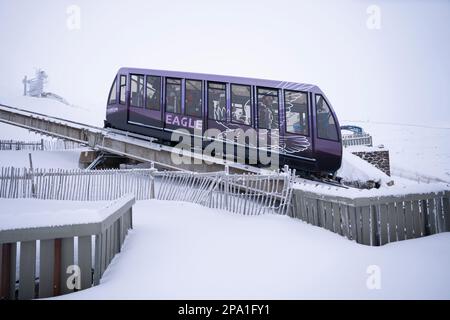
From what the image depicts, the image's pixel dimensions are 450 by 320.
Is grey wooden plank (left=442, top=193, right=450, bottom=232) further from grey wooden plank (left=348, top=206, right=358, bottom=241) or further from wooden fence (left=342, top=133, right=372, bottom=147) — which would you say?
wooden fence (left=342, top=133, right=372, bottom=147)

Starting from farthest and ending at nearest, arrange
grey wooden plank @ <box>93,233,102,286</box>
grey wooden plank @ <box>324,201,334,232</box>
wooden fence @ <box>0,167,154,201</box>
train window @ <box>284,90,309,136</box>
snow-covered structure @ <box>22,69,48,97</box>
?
snow-covered structure @ <box>22,69,48,97</box> → train window @ <box>284,90,309,136</box> → wooden fence @ <box>0,167,154,201</box> → grey wooden plank @ <box>324,201,334,232</box> → grey wooden plank @ <box>93,233,102,286</box>

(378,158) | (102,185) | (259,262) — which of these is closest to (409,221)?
(259,262)

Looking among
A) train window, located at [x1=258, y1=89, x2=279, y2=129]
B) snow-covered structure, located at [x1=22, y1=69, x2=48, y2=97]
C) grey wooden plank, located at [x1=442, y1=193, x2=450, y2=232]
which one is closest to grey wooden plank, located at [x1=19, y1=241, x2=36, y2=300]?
grey wooden plank, located at [x1=442, y1=193, x2=450, y2=232]

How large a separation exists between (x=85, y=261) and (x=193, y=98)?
7.96m

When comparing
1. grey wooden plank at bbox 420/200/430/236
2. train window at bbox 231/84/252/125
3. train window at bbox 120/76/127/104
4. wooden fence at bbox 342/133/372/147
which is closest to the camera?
grey wooden plank at bbox 420/200/430/236

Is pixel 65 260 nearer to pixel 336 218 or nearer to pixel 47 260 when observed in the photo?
pixel 47 260

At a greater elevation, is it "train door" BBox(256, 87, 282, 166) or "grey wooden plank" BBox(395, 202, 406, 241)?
"train door" BBox(256, 87, 282, 166)

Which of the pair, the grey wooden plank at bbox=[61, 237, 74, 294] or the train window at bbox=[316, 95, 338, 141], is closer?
the grey wooden plank at bbox=[61, 237, 74, 294]

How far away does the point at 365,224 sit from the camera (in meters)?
4.27

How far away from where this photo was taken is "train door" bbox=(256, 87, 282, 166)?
9.22m

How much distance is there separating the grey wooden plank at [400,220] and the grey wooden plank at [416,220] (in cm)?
30

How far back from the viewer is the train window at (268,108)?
9.22 meters

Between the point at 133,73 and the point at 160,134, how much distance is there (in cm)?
280
